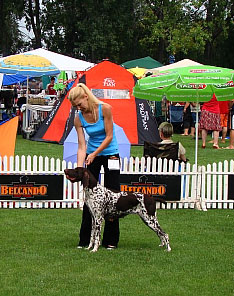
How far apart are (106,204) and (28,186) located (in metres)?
2.81

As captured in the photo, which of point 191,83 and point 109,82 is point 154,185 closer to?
point 191,83

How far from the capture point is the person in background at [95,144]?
667 cm

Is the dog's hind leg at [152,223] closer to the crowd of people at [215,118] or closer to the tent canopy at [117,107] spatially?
the crowd of people at [215,118]

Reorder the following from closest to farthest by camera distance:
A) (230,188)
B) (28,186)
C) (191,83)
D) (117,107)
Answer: (28,186) → (191,83) → (230,188) → (117,107)

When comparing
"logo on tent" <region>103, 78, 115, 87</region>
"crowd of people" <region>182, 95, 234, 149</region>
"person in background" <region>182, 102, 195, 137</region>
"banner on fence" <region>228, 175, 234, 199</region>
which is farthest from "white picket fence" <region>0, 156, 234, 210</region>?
"person in background" <region>182, 102, 195, 137</region>

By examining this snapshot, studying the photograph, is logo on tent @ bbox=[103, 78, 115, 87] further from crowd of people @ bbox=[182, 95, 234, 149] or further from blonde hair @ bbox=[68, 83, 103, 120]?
blonde hair @ bbox=[68, 83, 103, 120]

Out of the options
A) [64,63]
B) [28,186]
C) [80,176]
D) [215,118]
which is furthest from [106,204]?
[64,63]

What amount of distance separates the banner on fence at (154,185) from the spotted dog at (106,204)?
2485mm

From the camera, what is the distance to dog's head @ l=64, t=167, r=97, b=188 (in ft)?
21.4

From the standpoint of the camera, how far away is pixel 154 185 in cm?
946

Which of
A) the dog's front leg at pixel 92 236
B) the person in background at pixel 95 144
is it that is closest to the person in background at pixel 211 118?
the person in background at pixel 95 144

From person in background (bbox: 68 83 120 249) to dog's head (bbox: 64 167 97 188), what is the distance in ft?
0.81

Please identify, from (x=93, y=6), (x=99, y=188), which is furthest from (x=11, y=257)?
(x=93, y=6)

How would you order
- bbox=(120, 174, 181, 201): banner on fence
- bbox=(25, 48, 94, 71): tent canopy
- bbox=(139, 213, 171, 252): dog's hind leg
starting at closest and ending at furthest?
1. bbox=(139, 213, 171, 252): dog's hind leg
2. bbox=(120, 174, 181, 201): banner on fence
3. bbox=(25, 48, 94, 71): tent canopy
